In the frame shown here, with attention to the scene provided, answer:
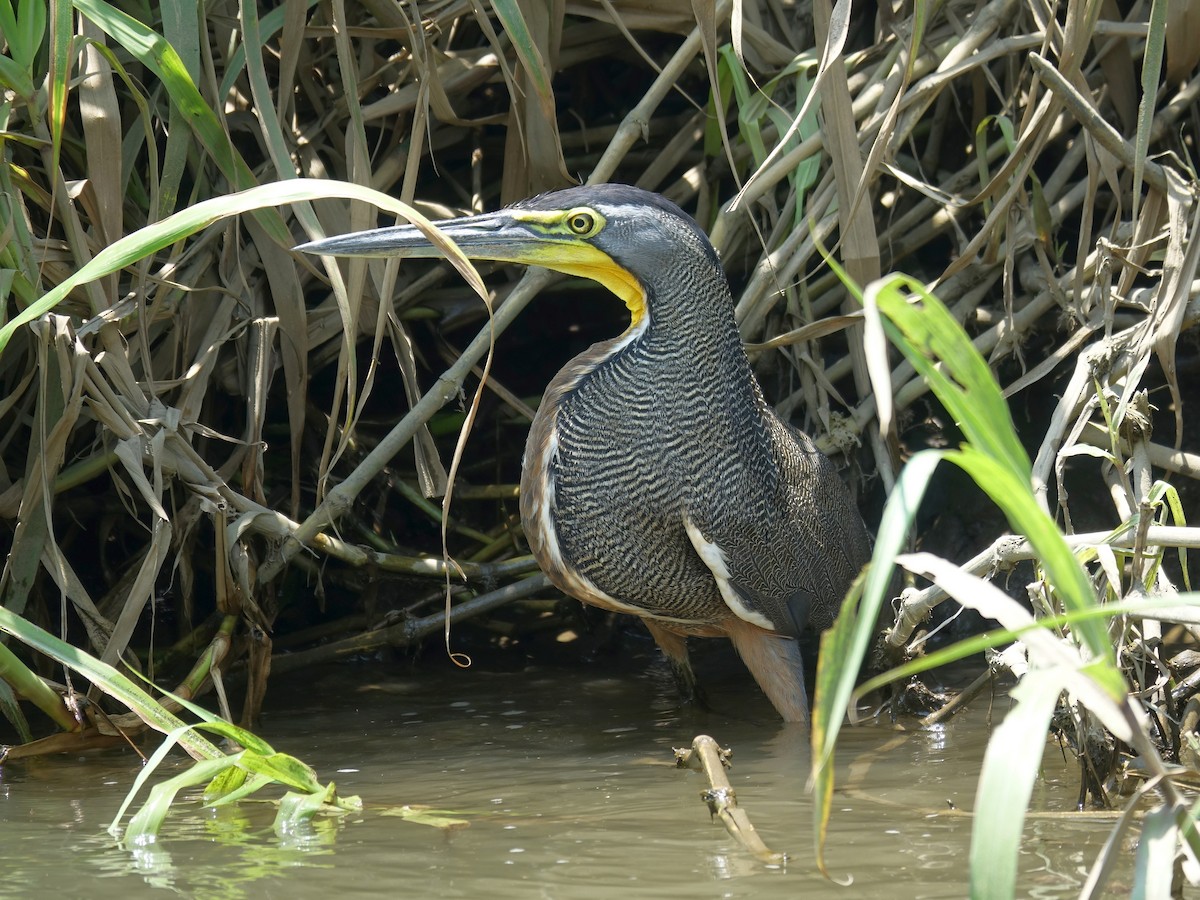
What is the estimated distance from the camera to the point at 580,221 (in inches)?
159

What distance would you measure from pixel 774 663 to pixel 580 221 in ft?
5.36

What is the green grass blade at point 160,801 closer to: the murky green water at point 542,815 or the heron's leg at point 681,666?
the murky green water at point 542,815

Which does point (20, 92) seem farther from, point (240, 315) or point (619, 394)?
point (619, 394)

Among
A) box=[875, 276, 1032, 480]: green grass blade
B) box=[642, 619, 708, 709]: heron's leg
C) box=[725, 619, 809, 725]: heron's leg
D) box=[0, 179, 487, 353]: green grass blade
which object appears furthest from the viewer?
box=[642, 619, 708, 709]: heron's leg

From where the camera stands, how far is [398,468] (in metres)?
5.52

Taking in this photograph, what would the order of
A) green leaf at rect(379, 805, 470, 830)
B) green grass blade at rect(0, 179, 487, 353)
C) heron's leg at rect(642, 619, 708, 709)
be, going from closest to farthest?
green grass blade at rect(0, 179, 487, 353)
green leaf at rect(379, 805, 470, 830)
heron's leg at rect(642, 619, 708, 709)

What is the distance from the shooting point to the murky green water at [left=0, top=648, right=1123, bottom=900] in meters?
2.81

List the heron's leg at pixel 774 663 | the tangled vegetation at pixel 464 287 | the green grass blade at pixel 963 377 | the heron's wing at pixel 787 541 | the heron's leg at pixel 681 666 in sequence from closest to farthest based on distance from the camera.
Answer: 1. the green grass blade at pixel 963 377
2. the tangled vegetation at pixel 464 287
3. the heron's wing at pixel 787 541
4. the heron's leg at pixel 774 663
5. the heron's leg at pixel 681 666

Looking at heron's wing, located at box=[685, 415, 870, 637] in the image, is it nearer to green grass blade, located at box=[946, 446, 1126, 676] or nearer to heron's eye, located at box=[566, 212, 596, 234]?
heron's eye, located at box=[566, 212, 596, 234]

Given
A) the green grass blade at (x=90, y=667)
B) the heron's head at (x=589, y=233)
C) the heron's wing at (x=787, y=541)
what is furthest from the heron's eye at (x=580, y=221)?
the green grass blade at (x=90, y=667)

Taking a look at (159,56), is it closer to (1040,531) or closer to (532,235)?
(532,235)

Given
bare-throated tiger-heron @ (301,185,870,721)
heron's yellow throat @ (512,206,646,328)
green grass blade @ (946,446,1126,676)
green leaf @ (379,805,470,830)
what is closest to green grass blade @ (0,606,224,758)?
green leaf @ (379,805,470,830)

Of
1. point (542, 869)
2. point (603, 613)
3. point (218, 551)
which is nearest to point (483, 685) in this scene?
point (603, 613)

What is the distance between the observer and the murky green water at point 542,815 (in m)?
2.81
